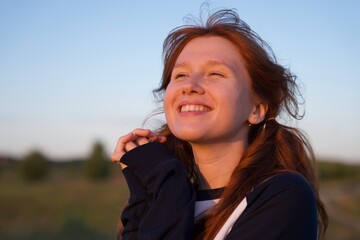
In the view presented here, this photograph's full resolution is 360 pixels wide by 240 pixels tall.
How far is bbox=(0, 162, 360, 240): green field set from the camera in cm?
1802

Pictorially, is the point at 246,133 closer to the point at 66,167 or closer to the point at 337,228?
the point at 337,228

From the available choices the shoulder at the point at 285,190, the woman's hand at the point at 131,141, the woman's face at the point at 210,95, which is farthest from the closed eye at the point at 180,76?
the shoulder at the point at 285,190

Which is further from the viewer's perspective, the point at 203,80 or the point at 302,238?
the point at 203,80

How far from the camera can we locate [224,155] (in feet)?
8.87

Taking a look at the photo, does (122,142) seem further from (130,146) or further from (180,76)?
(180,76)

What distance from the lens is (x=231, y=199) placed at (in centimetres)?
237

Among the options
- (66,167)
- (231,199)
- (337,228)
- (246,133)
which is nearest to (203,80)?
(246,133)

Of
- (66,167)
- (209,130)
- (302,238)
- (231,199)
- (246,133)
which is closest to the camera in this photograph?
(302,238)

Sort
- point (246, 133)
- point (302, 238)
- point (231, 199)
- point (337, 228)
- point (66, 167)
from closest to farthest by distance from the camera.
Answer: point (302, 238) < point (231, 199) < point (246, 133) < point (337, 228) < point (66, 167)

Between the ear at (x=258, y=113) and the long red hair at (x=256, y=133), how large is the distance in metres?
0.04

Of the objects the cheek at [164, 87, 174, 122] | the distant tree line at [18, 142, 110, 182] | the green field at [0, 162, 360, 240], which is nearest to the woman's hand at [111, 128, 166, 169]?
the cheek at [164, 87, 174, 122]

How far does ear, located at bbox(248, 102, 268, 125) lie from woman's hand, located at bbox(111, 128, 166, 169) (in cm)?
49

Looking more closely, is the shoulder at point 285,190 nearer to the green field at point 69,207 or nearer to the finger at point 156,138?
the finger at point 156,138

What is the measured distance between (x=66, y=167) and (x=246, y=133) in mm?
22314
